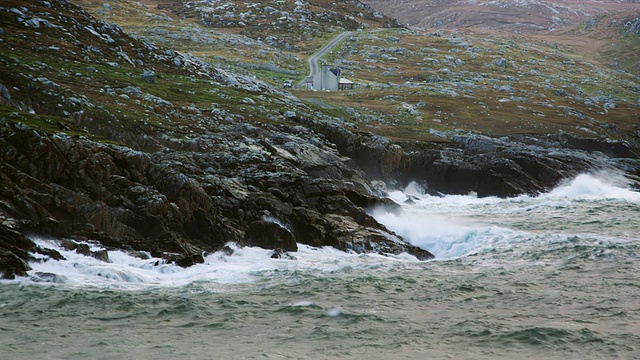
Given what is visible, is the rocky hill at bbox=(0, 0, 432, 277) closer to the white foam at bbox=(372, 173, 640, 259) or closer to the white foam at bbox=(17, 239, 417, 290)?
the white foam at bbox=(17, 239, 417, 290)

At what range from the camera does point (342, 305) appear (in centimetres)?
2989

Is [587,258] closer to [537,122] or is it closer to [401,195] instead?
[401,195]

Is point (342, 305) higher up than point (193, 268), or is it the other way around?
point (342, 305)

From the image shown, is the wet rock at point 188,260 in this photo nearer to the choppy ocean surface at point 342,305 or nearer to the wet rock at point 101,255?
the choppy ocean surface at point 342,305

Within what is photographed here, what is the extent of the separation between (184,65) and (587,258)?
73.0 metres

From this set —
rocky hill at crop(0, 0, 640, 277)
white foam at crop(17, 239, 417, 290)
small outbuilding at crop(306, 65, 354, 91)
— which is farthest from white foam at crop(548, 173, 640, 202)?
small outbuilding at crop(306, 65, 354, 91)

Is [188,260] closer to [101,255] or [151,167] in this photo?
[101,255]

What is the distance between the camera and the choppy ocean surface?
24.0 meters

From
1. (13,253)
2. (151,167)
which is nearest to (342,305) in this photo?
(13,253)

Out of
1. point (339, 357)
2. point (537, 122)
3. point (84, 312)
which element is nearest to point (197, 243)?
point (84, 312)

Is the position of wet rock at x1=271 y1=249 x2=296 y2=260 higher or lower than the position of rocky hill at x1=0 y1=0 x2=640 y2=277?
lower

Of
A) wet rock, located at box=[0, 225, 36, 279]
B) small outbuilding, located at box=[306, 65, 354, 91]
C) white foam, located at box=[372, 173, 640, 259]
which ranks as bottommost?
white foam, located at box=[372, 173, 640, 259]

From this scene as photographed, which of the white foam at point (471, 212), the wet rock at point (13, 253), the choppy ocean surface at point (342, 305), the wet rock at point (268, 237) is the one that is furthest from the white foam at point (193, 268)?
the white foam at point (471, 212)

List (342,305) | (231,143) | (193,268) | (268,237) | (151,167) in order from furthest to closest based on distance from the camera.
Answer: (231,143), (151,167), (268,237), (193,268), (342,305)
